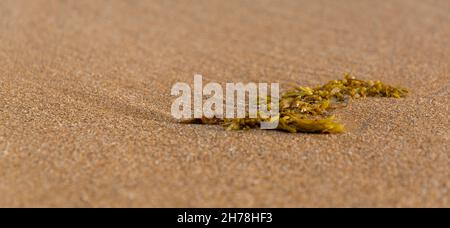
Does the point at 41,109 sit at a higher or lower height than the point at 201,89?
lower

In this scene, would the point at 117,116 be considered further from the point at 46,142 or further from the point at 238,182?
the point at 238,182

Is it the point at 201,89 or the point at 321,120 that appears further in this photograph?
the point at 201,89

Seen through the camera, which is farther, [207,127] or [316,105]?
[316,105]

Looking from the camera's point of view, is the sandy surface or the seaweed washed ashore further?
the seaweed washed ashore
